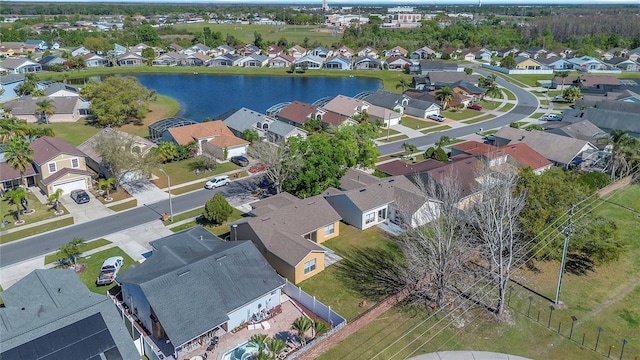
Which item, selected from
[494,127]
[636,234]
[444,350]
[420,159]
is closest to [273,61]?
[494,127]

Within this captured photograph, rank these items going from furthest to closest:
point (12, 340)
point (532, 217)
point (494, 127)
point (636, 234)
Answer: point (494, 127), point (636, 234), point (532, 217), point (12, 340)

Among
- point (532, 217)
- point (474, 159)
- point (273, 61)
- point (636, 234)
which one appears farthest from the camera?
point (273, 61)

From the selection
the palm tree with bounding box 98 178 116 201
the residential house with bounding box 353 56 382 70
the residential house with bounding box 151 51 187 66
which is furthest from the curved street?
the residential house with bounding box 151 51 187 66

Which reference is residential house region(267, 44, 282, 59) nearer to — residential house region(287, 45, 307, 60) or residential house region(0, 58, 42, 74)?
residential house region(287, 45, 307, 60)

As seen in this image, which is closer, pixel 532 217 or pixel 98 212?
pixel 532 217

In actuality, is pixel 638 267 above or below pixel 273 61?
below

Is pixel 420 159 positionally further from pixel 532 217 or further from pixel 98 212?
pixel 98 212

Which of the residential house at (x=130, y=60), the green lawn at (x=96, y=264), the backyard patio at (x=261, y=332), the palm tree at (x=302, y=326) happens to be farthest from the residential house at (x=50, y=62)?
the palm tree at (x=302, y=326)
